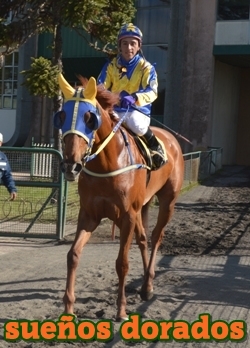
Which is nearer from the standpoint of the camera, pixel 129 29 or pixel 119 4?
pixel 129 29

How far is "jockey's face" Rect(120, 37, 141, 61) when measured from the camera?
6746 millimetres

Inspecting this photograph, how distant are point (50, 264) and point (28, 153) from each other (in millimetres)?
2867

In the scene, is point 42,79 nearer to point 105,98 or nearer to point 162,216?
point 162,216

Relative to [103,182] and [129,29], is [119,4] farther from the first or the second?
[103,182]

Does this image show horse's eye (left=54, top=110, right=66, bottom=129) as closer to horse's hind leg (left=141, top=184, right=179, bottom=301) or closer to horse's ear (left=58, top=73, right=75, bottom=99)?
horse's ear (left=58, top=73, right=75, bottom=99)

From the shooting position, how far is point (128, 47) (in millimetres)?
6742

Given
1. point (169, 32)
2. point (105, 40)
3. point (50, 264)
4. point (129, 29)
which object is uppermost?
point (169, 32)

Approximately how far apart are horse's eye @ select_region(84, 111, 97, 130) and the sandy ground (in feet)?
6.16

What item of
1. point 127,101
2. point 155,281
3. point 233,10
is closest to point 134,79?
point 127,101

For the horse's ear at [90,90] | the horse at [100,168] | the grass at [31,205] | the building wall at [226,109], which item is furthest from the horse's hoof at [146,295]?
the building wall at [226,109]

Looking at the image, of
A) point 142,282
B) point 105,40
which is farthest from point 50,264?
point 105,40

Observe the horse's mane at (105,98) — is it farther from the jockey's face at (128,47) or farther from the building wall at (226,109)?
the building wall at (226,109)

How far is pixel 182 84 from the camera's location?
26750mm

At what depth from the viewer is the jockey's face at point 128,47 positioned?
6.75 m
